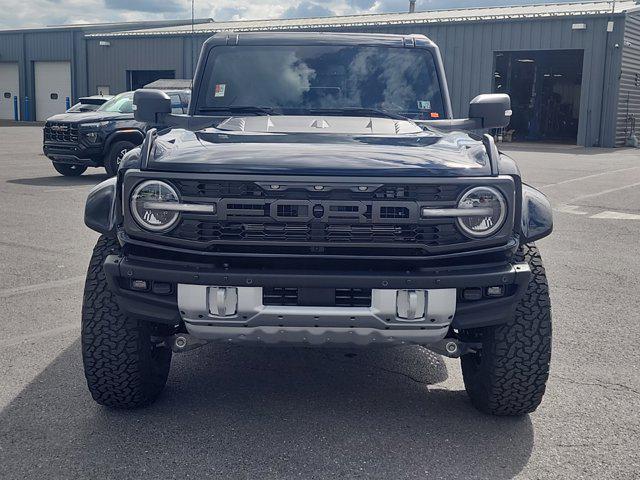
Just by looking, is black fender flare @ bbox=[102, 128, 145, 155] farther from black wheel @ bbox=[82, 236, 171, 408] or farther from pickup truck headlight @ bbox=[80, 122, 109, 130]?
black wheel @ bbox=[82, 236, 171, 408]

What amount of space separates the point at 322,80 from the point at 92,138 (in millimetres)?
9852

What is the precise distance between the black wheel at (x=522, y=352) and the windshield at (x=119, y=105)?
11.9 m

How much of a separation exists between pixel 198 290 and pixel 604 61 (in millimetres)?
26141

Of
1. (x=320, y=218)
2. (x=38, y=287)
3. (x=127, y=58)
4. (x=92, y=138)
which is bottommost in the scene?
(x=38, y=287)

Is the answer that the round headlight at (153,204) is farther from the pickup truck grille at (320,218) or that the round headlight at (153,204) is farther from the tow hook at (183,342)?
the tow hook at (183,342)

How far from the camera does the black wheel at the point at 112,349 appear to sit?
3.36 metres

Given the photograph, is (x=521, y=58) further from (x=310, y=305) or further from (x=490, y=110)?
(x=310, y=305)

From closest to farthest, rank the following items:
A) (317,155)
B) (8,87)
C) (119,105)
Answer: (317,155) → (119,105) → (8,87)

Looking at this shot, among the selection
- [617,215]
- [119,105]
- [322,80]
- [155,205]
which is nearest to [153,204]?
[155,205]

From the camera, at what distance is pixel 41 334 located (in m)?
4.68

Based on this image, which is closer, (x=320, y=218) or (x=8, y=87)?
(x=320, y=218)

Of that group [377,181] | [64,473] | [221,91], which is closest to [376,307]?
[377,181]

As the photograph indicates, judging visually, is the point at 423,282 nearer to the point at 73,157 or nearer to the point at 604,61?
the point at 73,157

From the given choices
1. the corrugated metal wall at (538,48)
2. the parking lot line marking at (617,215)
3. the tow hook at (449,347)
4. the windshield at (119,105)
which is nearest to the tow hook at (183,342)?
the tow hook at (449,347)
